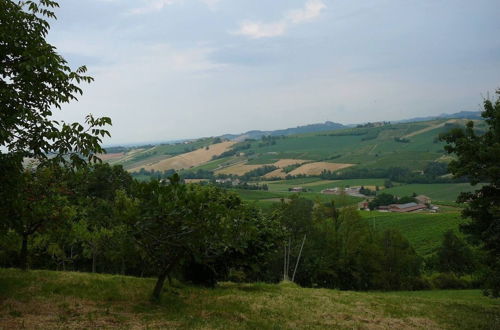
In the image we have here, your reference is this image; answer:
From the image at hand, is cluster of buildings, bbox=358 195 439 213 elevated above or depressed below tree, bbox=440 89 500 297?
below

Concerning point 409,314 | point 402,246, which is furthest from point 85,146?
point 402,246

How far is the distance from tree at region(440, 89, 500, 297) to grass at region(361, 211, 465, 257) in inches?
2321

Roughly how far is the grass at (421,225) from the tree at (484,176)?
58949 mm

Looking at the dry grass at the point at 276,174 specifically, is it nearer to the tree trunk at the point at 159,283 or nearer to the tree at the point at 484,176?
the tree at the point at 484,176

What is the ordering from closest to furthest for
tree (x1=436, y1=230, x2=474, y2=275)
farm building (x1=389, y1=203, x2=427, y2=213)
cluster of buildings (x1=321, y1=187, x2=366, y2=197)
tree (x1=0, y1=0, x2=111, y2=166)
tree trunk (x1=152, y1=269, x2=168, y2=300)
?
tree (x1=0, y1=0, x2=111, y2=166) < tree trunk (x1=152, y1=269, x2=168, y2=300) < tree (x1=436, y1=230, x2=474, y2=275) < farm building (x1=389, y1=203, x2=427, y2=213) < cluster of buildings (x1=321, y1=187, x2=366, y2=197)

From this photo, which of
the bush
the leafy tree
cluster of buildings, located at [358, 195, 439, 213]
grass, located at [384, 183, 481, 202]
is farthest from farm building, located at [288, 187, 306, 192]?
the leafy tree

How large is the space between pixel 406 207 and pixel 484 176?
99390 millimetres

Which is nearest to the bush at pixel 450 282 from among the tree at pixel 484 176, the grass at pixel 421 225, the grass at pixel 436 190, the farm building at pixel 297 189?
the grass at pixel 421 225

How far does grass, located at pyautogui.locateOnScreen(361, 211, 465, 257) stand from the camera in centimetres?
7969

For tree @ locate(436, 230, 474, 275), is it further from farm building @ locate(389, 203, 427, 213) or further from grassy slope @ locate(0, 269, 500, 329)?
grassy slope @ locate(0, 269, 500, 329)

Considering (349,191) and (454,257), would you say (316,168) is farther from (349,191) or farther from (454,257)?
(454,257)

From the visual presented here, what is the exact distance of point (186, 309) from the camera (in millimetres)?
15242

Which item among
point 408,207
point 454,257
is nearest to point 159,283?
point 454,257

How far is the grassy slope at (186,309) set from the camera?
1273 centimetres
